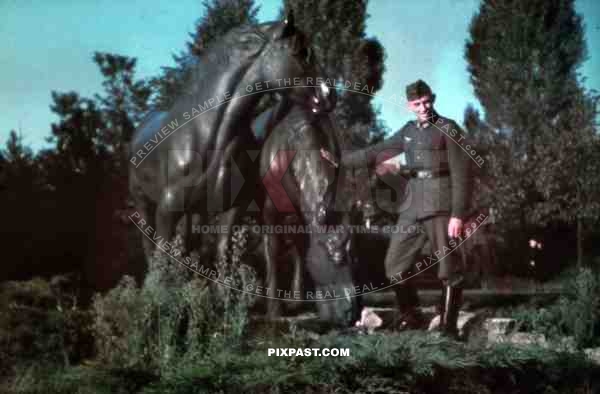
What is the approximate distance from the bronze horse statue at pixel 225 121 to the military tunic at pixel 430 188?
0.66 m

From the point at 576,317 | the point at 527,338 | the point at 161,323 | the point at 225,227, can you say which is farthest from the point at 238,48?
the point at 576,317

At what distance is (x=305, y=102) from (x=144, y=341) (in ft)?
7.33

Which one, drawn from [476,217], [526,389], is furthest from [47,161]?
[476,217]

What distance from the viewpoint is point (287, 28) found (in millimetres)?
5066

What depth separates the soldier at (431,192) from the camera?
15.7 ft

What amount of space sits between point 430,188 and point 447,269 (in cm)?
62

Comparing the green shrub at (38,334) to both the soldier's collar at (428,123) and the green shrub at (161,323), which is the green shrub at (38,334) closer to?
the green shrub at (161,323)

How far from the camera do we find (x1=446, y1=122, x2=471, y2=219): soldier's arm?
4730 millimetres

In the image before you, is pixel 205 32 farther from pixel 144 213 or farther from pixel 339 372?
pixel 339 372

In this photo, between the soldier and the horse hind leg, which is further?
the horse hind leg

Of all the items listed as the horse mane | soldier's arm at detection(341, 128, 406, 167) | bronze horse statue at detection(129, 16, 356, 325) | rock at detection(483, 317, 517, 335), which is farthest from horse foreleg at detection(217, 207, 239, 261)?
rock at detection(483, 317, 517, 335)

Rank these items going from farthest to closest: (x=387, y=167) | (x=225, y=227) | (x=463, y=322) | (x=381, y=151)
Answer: (x=463, y=322), (x=225, y=227), (x=387, y=167), (x=381, y=151)

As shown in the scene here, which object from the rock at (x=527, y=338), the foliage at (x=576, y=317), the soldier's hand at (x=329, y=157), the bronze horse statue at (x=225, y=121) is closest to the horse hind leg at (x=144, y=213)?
the bronze horse statue at (x=225, y=121)

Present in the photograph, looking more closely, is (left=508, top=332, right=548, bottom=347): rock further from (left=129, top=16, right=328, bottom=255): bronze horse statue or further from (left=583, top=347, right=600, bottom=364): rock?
(left=129, top=16, right=328, bottom=255): bronze horse statue
